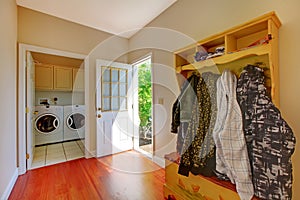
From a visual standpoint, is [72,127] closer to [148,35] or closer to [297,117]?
[148,35]

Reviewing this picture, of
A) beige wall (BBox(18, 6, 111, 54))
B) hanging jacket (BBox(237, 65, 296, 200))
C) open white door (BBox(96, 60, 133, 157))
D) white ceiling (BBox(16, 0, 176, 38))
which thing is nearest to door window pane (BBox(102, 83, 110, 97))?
open white door (BBox(96, 60, 133, 157))

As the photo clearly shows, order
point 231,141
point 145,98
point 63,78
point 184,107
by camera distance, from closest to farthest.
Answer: point 231,141 < point 184,107 < point 145,98 < point 63,78

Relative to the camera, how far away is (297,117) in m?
1.16

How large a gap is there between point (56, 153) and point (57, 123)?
98 cm

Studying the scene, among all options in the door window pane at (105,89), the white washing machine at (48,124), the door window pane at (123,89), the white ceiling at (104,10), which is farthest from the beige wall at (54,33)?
the white washing machine at (48,124)

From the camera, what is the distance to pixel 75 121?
4227 millimetres

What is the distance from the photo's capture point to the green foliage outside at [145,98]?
3.96m

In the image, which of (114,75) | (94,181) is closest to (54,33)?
(114,75)

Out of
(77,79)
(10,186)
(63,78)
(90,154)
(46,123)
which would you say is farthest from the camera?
(77,79)

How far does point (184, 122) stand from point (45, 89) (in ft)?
12.8

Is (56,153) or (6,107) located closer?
(6,107)

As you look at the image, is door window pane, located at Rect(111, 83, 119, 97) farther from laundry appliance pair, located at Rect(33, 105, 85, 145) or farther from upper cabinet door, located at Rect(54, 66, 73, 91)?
upper cabinet door, located at Rect(54, 66, 73, 91)

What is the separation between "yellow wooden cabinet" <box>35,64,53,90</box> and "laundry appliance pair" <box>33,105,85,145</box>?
1.82ft

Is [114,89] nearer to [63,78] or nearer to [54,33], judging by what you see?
[54,33]
